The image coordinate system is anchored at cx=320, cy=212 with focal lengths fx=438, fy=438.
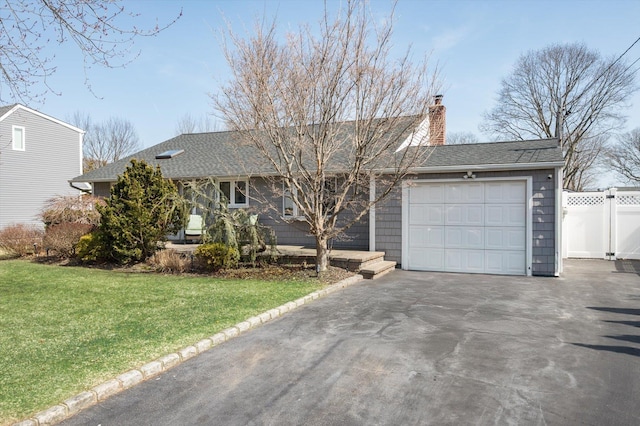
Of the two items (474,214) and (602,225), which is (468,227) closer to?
(474,214)

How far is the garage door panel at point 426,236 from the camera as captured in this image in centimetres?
1147

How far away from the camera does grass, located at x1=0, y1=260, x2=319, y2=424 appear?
13.4 feet

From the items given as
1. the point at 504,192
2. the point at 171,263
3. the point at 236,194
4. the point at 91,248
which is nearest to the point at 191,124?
the point at 236,194

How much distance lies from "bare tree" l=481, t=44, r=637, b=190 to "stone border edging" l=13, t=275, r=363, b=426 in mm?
27622

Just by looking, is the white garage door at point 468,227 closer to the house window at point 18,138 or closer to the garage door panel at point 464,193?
the garage door panel at point 464,193

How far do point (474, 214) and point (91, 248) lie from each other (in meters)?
10.5

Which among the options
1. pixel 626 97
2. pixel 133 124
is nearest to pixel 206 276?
pixel 626 97

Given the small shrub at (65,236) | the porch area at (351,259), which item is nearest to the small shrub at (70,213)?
the small shrub at (65,236)

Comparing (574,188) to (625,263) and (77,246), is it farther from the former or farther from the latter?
(77,246)

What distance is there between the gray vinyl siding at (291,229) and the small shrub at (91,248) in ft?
14.4

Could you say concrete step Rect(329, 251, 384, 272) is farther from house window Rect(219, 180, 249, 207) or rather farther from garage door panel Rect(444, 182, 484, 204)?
house window Rect(219, 180, 249, 207)

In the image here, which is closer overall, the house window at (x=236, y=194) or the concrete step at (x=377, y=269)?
the concrete step at (x=377, y=269)

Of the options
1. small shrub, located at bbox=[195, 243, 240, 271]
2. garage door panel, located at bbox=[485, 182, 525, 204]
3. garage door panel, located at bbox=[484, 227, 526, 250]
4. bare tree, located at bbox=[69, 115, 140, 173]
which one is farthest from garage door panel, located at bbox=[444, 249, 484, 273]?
bare tree, located at bbox=[69, 115, 140, 173]

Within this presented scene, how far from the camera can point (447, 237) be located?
11398 millimetres
